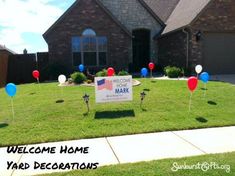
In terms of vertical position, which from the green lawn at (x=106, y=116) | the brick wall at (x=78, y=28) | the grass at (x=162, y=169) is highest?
the brick wall at (x=78, y=28)

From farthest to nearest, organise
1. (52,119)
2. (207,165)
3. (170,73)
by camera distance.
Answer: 1. (170,73)
2. (52,119)
3. (207,165)

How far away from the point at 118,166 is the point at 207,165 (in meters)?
1.48

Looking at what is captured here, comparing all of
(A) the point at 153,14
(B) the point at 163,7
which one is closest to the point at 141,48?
(A) the point at 153,14

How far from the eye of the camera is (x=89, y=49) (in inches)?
819

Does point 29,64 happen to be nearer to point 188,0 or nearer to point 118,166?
point 188,0

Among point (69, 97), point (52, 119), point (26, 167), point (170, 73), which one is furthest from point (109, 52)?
point (26, 167)

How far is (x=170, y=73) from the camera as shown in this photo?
1756 centimetres

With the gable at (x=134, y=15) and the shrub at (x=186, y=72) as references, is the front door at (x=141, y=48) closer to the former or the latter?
the gable at (x=134, y=15)

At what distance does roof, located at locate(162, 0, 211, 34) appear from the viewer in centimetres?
1854

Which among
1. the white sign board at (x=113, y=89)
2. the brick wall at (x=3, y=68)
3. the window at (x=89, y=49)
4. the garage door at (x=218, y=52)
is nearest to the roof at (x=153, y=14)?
the window at (x=89, y=49)

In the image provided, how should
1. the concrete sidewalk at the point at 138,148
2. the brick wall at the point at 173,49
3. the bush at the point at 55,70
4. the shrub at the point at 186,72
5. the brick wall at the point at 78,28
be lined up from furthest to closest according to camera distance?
the brick wall at the point at 78,28, the bush at the point at 55,70, the brick wall at the point at 173,49, the shrub at the point at 186,72, the concrete sidewalk at the point at 138,148

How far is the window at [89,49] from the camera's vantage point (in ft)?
67.3

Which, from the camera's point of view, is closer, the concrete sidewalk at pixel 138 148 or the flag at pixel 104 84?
the concrete sidewalk at pixel 138 148

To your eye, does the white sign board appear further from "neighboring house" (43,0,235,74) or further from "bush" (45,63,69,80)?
"bush" (45,63,69,80)
